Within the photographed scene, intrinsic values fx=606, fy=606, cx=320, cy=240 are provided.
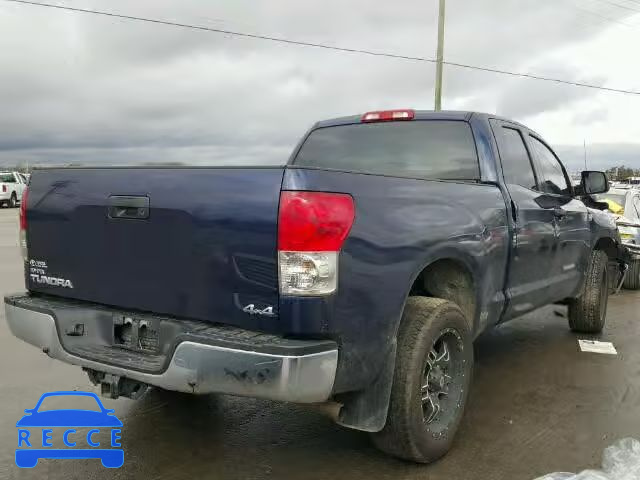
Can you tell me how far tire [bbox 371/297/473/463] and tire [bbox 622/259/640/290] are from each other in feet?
22.5

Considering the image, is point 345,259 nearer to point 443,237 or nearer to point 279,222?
point 279,222

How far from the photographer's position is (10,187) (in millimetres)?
30859

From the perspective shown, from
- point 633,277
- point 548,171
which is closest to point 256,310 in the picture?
point 548,171

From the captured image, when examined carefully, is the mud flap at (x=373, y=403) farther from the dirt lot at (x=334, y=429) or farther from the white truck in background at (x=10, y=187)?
the white truck in background at (x=10, y=187)

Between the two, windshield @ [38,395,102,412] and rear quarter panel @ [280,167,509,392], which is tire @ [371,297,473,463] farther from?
windshield @ [38,395,102,412]

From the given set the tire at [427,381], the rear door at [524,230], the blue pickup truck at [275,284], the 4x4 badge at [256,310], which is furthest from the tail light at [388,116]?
the 4x4 badge at [256,310]

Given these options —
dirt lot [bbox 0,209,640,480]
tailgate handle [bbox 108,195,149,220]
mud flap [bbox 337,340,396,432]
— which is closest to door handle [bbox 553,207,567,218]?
dirt lot [bbox 0,209,640,480]

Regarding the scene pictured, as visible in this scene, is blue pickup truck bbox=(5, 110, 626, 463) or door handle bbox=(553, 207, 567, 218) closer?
blue pickup truck bbox=(5, 110, 626, 463)

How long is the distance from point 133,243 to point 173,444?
4.29 feet

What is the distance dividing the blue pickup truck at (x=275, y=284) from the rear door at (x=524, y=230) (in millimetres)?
186

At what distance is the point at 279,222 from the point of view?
258 centimetres

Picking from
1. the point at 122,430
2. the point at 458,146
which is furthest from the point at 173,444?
the point at 458,146

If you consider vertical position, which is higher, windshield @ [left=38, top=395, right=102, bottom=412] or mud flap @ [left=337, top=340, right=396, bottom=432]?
mud flap @ [left=337, top=340, right=396, bottom=432]

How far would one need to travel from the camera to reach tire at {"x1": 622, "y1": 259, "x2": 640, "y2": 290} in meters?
9.24
